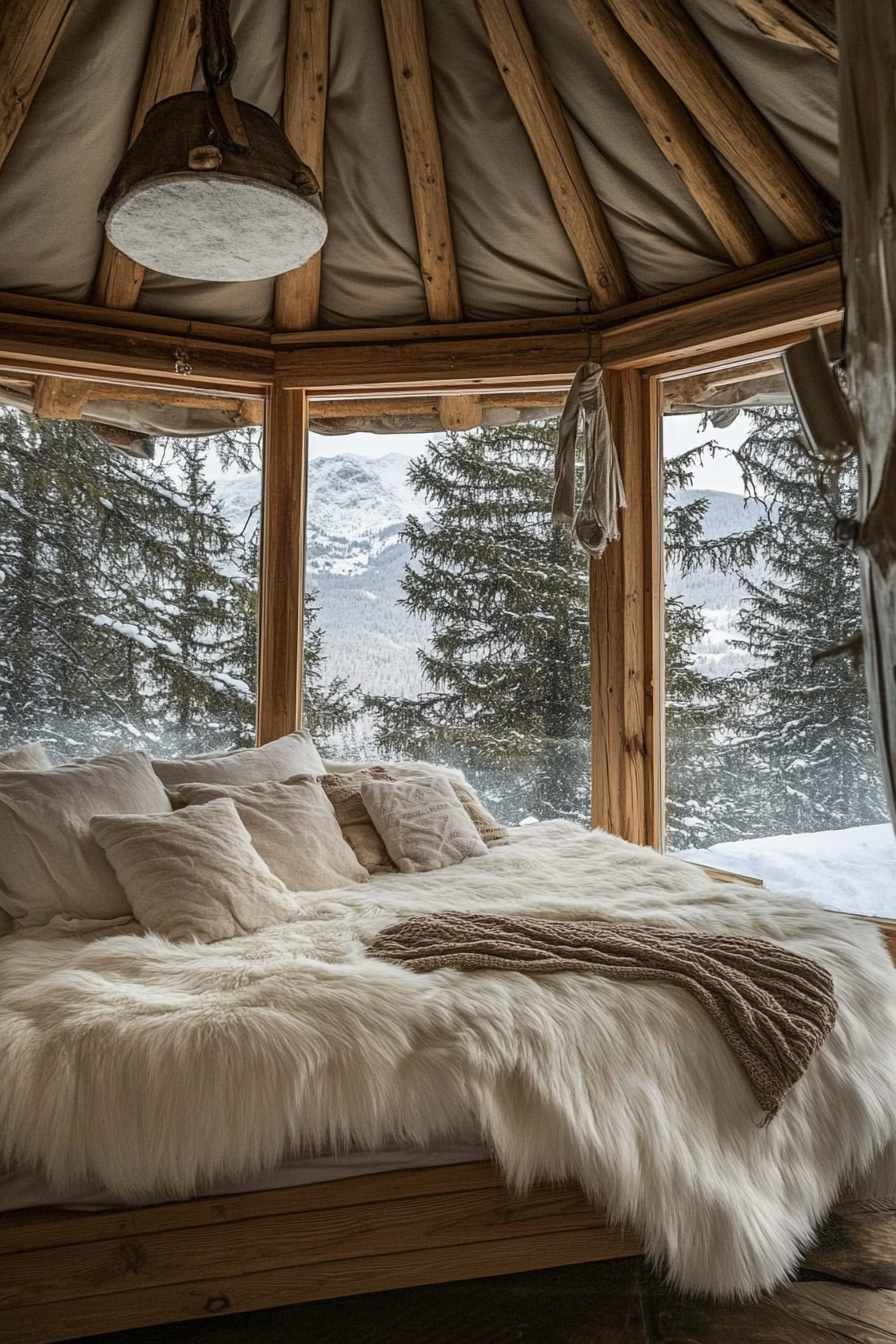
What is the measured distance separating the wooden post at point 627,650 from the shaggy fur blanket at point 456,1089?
1.98 meters

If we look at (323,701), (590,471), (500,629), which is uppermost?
(590,471)

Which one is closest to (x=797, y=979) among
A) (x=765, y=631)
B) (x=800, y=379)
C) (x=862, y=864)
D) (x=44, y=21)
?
(x=800, y=379)

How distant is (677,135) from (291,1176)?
10.8ft

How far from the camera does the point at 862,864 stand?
362cm

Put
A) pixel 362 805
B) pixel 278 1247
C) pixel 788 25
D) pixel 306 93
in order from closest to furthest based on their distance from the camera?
pixel 278 1247 → pixel 788 25 → pixel 362 805 → pixel 306 93

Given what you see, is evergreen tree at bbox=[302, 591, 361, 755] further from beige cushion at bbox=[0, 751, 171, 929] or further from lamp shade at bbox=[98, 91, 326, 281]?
lamp shade at bbox=[98, 91, 326, 281]

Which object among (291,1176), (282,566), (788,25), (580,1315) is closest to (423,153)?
(282,566)

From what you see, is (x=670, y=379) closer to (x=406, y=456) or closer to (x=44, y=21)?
(x=406, y=456)

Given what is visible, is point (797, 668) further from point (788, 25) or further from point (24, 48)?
point (24, 48)

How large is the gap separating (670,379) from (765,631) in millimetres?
1147

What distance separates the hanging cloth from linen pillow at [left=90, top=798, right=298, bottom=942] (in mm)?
2016

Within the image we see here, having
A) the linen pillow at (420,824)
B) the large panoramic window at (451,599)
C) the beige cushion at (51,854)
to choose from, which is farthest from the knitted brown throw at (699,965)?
the large panoramic window at (451,599)

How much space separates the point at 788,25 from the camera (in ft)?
7.35

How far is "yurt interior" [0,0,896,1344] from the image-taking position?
5.66 feet
